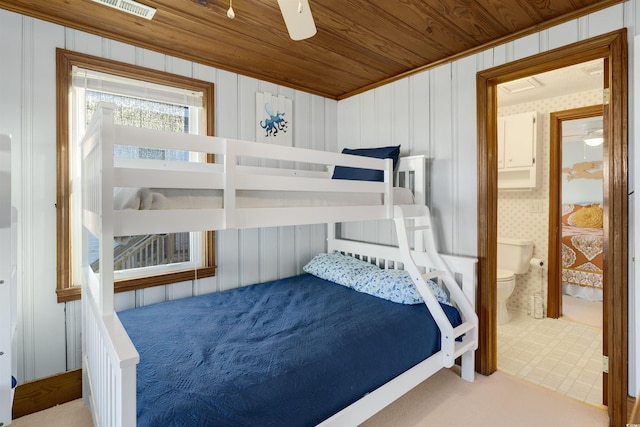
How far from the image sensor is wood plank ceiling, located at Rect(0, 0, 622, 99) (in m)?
1.92

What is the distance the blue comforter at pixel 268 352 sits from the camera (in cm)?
124

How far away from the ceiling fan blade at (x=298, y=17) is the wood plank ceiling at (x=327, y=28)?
459mm

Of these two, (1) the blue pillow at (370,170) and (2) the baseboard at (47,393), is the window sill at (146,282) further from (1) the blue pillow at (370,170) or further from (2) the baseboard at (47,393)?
(1) the blue pillow at (370,170)

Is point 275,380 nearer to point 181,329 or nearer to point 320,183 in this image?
point 181,329

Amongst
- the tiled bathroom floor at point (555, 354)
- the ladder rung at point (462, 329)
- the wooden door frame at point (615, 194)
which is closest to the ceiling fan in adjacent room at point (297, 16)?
the wooden door frame at point (615, 194)

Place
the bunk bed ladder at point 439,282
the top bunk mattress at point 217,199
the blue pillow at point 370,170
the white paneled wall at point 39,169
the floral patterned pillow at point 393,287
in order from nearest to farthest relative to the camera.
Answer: the top bunk mattress at point 217,199 → the white paneled wall at point 39,169 → the bunk bed ladder at point 439,282 → the floral patterned pillow at point 393,287 → the blue pillow at point 370,170

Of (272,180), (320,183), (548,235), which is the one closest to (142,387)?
(272,180)

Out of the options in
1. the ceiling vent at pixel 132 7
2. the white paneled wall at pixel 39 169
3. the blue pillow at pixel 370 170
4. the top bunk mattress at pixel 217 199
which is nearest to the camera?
the top bunk mattress at pixel 217 199

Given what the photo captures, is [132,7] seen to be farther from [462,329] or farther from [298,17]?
[462,329]

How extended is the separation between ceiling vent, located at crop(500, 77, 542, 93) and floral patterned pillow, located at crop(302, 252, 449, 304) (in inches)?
81.1

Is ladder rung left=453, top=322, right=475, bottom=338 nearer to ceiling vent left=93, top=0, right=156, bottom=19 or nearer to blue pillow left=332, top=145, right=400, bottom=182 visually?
blue pillow left=332, top=145, right=400, bottom=182

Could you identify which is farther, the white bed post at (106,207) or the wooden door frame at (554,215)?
the wooden door frame at (554,215)

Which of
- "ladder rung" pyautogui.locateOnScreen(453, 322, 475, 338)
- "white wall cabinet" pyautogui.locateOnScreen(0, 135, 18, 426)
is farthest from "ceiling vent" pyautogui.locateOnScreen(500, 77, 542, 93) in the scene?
"white wall cabinet" pyautogui.locateOnScreen(0, 135, 18, 426)

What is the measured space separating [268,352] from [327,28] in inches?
75.4
